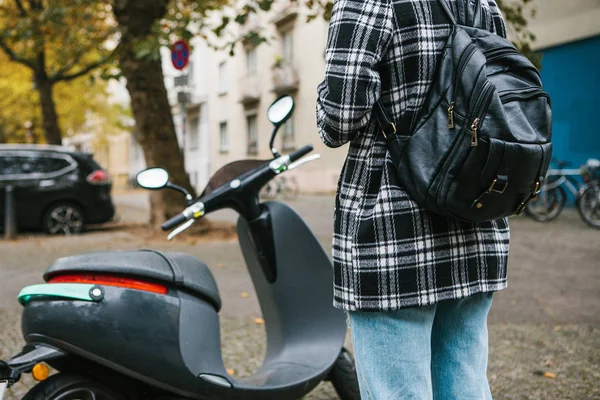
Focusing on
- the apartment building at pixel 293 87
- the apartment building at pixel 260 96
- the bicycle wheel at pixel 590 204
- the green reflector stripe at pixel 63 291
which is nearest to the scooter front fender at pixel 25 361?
the green reflector stripe at pixel 63 291

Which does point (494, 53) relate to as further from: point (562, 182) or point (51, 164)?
point (51, 164)

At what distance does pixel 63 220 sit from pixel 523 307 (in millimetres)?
8713

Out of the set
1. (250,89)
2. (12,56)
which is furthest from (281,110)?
(250,89)

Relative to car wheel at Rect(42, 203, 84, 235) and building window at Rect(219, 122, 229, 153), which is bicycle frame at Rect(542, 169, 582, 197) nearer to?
car wheel at Rect(42, 203, 84, 235)

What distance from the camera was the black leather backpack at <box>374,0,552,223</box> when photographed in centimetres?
148

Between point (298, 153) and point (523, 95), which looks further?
point (298, 153)

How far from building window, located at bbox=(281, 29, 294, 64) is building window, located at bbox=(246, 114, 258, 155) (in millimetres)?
3936

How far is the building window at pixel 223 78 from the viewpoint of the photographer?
32.1 metres

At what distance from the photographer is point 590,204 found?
33.3 ft

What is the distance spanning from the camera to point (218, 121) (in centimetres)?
3275

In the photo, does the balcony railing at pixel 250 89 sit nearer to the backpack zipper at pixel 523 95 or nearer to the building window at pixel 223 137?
the building window at pixel 223 137

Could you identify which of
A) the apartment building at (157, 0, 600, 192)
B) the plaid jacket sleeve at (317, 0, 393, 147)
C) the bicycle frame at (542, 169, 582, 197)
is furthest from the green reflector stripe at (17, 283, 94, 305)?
the bicycle frame at (542, 169, 582, 197)

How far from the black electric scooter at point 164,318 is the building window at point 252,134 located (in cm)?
2620

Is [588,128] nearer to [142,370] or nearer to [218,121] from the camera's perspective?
[142,370]
